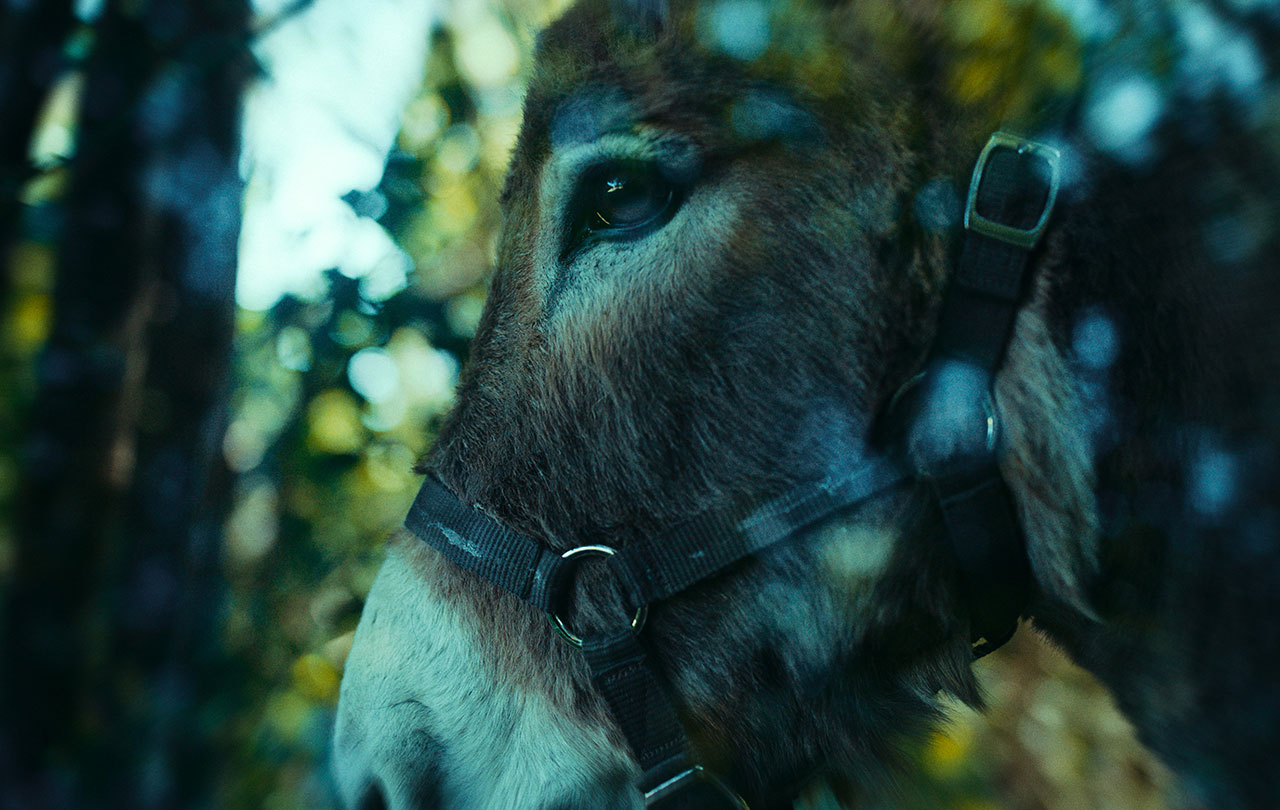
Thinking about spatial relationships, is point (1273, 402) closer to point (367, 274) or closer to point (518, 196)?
point (518, 196)

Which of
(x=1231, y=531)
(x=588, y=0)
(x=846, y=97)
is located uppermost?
(x=588, y=0)

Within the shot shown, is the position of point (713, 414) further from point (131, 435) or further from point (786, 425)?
point (131, 435)

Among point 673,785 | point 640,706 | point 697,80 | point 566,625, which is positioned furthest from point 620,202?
point 673,785

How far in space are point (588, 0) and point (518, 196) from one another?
41cm

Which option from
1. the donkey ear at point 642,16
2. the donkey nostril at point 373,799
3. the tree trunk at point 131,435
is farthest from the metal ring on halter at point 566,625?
the tree trunk at point 131,435

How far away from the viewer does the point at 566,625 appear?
49.6 inches

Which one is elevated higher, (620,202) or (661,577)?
(620,202)

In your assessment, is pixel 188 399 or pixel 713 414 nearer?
pixel 713 414

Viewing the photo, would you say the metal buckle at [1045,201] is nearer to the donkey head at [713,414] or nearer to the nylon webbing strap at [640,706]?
the donkey head at [713,414]

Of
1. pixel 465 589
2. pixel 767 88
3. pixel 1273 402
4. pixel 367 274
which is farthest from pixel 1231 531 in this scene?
pixel 367 274

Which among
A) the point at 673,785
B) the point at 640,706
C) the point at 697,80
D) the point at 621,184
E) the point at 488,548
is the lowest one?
the point at 673,785

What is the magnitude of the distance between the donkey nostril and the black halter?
0.44 meters

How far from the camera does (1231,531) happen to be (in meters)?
0.98

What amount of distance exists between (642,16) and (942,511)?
3.37ft
